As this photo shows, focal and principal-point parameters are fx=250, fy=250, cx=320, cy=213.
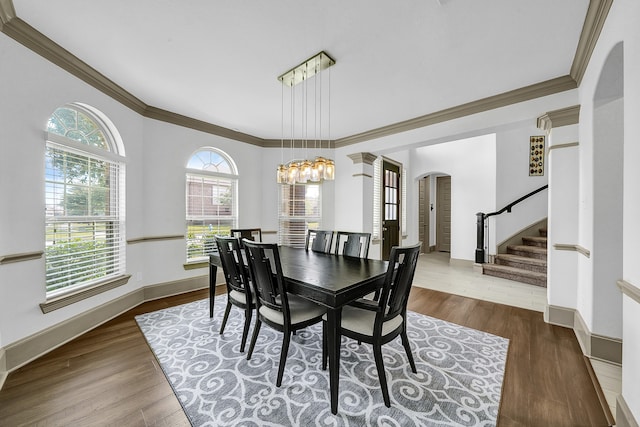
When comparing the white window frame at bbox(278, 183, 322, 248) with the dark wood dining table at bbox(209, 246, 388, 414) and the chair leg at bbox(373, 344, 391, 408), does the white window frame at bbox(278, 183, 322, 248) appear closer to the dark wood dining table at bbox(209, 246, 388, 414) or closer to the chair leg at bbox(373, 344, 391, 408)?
the dark wood dining table at bbox(209, 246, 388, 414)

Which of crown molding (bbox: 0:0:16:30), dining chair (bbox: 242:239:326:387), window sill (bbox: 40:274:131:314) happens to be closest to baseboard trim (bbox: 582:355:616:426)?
dining chair (bbox: 242:239:326:387)

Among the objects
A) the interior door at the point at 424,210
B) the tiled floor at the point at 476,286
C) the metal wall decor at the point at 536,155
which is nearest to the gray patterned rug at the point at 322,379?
the tiled floor at the point at 476,286

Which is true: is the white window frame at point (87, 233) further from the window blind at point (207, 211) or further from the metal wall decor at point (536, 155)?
the metal wall decor at point (536, 155)

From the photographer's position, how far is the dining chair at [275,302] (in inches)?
70.3

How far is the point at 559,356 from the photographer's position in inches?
84.1

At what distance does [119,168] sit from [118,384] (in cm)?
237

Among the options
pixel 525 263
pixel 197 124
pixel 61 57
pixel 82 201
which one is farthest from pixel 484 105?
pixel 82 201

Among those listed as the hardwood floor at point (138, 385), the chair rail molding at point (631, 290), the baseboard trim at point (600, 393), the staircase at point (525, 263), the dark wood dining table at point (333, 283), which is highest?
the chair rail molding at point (631, 290)

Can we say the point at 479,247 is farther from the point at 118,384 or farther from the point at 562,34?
the point at 118,384

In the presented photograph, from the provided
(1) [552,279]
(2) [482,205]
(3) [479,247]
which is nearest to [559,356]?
(1) [552,279]

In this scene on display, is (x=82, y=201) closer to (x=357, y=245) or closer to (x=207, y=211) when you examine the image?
(x=207, y=211)

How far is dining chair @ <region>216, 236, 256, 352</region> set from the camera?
2207 mm

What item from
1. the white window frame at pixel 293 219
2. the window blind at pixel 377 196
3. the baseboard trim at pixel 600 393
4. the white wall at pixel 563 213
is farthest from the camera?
the window blind at pixel 377 196

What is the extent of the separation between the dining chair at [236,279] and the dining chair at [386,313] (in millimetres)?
884
